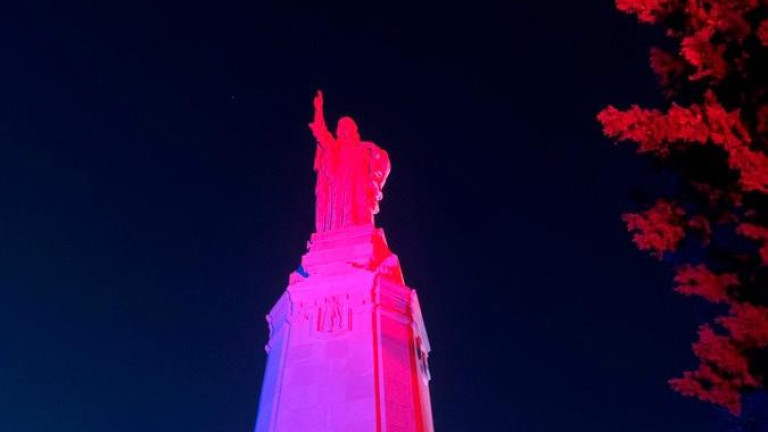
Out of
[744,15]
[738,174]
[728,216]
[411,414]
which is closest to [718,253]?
[728,216]

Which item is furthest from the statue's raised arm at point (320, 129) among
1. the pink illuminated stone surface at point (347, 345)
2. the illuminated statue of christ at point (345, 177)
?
the pink illuminated stone surface at point (347, 345)

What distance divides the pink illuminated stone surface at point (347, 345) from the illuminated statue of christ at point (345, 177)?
0.14 m

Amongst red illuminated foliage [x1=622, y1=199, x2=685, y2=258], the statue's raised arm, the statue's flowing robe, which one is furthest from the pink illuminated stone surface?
red illuminated foliage [x1=622, y1=199, x2=685, y2=258]

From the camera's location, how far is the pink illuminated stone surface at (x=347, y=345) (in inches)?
346

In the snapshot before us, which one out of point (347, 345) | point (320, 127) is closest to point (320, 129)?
point (320, 127)

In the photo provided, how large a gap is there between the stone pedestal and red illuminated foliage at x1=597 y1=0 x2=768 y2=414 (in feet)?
16.2

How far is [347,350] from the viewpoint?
30.9 feet

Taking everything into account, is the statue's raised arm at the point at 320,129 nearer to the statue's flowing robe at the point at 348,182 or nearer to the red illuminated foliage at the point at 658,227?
the statue's flowing robe at the point at 348,182

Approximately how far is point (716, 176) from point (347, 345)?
6014mm

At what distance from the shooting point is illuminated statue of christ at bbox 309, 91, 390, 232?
12.4 m

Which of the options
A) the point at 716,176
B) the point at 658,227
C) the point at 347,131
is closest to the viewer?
the point at 658,227

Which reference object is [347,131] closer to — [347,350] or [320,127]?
[320,127]

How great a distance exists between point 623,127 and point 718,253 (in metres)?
1.24

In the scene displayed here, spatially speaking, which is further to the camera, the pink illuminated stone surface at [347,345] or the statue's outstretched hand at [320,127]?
the statue's outstretched hand at [320,127]
